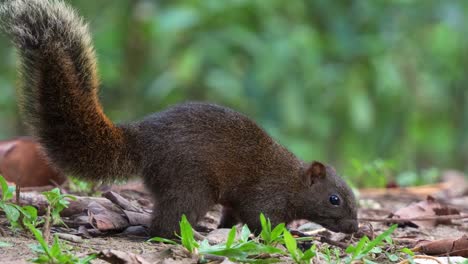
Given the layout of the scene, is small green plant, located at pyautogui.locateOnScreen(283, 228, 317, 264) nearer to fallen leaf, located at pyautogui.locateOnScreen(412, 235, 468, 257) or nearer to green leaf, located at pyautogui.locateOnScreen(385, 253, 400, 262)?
green leaf, located at pyautogui.locateOnScreen(385, 253, 400, 262)

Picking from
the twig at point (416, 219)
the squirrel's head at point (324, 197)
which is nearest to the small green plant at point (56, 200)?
the squirrel's head at point (324, 197)

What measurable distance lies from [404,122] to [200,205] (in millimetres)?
5576

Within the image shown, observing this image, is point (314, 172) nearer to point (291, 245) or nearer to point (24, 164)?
point (291, 245)

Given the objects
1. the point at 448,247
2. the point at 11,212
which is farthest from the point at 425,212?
the point at 11,212

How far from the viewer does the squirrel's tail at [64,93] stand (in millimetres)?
4148

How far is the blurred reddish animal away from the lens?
5523mm

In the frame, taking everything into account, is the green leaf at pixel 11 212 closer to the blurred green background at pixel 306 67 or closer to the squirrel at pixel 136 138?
the squirrel at pixel 136 138

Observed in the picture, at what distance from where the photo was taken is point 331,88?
30.3 feet

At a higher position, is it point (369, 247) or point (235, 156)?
point (235, 156)

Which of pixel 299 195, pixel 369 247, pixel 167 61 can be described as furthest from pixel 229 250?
pixel 167 61

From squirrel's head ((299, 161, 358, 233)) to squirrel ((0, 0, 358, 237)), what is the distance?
115 mm

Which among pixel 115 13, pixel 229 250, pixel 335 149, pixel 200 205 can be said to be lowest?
pixel 229 250

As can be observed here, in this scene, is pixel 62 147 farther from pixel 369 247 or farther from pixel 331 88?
pixel 331 88

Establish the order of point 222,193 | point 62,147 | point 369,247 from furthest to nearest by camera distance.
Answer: point 222,193
point 62,147
point 369,247
